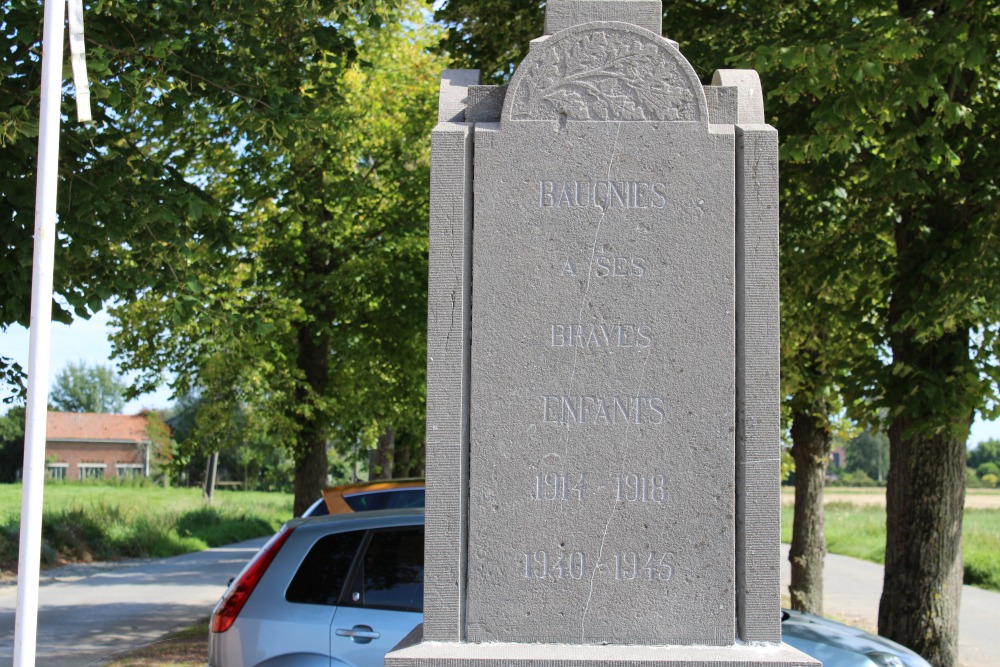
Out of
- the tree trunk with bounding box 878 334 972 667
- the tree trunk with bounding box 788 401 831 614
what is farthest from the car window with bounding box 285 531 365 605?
the tree trunk with bounding box 788 401 831 614

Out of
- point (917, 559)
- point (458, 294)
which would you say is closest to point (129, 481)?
point (917, 559)

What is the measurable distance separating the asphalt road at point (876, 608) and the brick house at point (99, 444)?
181 feet

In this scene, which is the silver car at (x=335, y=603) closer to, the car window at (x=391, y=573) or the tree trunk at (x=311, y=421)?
the car window at (x=391, y=573)

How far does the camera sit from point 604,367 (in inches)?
190

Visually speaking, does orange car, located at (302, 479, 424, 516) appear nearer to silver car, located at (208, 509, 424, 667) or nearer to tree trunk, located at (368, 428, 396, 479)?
silver car, located at (208, 509, 424, 667)

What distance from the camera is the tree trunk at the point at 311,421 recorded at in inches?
770

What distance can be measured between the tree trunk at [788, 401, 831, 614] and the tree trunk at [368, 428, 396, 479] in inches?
608

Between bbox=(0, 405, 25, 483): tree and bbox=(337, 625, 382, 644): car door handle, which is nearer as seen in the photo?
bbox=(337, 625, 382, 644): car door handle

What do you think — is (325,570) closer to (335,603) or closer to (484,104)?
(335,603)

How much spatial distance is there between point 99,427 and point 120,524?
51296mm

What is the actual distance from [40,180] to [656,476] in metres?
3.39

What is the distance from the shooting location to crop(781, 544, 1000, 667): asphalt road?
15.1 metres

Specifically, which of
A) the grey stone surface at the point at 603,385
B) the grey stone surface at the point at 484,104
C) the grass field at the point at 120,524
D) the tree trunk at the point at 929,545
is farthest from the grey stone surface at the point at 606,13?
the grass field at the point at 120,524

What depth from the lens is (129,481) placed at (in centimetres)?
4916
